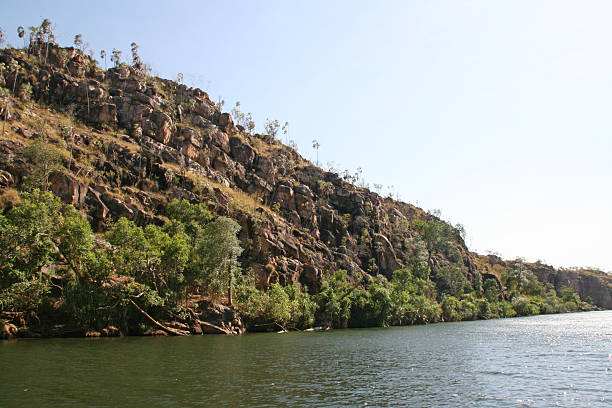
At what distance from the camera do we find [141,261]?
2483 inches

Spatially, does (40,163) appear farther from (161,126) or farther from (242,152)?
(242,152)

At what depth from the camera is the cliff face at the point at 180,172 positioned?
3802 inches

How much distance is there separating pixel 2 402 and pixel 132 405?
23.4ft

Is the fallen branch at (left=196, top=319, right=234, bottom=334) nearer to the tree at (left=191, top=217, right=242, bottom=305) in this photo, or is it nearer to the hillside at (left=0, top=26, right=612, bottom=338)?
the tree at (left=191, top=217, right=242, bottom=305)

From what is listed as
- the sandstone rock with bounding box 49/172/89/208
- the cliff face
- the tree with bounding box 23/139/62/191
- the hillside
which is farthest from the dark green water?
the cliff face

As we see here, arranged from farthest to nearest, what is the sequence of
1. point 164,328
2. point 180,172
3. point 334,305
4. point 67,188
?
point 180,172 < point 334,305 < point 67,188 < point 164,328

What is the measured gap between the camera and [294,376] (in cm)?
3259

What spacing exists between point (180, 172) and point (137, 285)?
191 feet

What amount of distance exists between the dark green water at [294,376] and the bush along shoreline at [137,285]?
924cm

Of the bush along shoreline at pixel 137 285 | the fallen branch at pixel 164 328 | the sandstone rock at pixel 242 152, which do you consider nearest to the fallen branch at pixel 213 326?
the bush along shoreline at pixel 137 285

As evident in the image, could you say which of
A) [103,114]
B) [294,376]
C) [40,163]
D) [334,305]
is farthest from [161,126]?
[294,376]

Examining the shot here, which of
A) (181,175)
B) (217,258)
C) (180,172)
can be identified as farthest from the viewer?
(180,172)

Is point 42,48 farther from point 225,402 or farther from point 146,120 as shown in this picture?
point 225,402

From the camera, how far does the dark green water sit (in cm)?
2430
